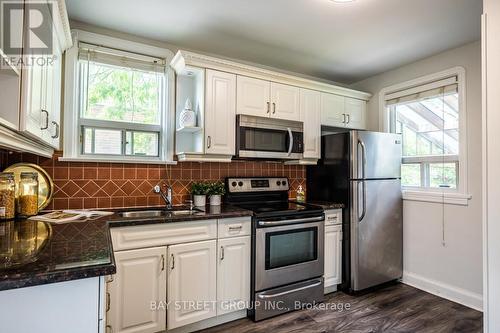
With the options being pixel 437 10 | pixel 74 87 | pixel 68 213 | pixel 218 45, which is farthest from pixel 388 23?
pixel 68 213

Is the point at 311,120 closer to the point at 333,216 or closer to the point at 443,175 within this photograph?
the point at 333,216

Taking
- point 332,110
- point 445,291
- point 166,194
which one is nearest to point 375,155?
point 332,110

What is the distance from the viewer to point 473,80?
260cm

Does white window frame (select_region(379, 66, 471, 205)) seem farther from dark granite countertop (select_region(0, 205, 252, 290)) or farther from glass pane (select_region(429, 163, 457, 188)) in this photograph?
dark granite countertop (select_region(0, 205, 252, 290))

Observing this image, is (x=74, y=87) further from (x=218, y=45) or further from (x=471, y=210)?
(x=471, y=210)

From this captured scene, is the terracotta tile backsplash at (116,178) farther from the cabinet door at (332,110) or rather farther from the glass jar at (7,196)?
the cabinet door at (332,110)

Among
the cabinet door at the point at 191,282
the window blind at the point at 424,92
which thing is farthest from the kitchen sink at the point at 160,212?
the window blind at the point at 424,92

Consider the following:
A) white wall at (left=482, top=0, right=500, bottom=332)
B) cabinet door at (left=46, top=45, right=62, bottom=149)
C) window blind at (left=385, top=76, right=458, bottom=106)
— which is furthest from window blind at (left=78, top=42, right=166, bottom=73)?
window blind at (left=385, top=76, right=458, bottom=106)

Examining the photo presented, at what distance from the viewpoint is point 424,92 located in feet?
9.79

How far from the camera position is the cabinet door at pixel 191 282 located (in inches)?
80.7

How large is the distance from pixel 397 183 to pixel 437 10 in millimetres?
1706

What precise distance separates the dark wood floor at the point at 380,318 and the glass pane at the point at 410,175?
3.88 ft

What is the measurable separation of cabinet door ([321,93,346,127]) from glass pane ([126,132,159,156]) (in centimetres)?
184

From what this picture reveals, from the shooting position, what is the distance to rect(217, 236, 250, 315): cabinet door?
2.24 meters
